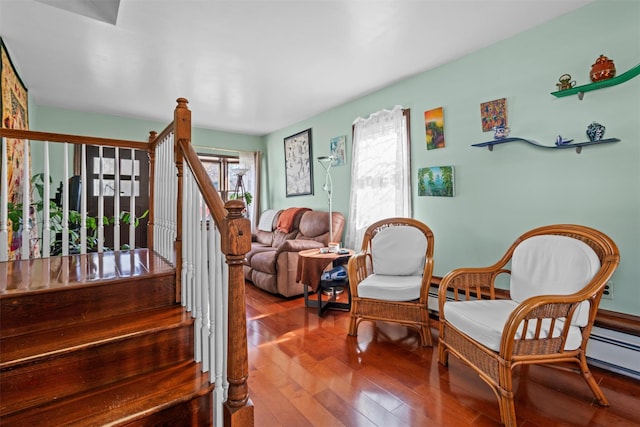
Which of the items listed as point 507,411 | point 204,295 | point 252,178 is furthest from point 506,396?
point 252,178

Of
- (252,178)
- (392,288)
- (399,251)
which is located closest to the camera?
(392,288)

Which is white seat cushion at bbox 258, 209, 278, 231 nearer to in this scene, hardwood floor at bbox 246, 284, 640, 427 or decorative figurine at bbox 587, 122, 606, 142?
hardwood floor at bbox 246, 284, 640, 427

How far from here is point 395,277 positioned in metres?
2.77

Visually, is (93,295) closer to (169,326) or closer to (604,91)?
(169,326)

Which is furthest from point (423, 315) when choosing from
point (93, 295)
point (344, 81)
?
point (344, 81)

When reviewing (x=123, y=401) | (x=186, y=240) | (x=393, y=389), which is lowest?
(x=393, y=389)

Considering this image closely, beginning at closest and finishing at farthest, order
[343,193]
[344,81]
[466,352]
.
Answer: [466,352] < [344,81] < [343,193]

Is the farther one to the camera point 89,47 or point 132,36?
point 89,47

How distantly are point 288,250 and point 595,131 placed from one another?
292 centimetres

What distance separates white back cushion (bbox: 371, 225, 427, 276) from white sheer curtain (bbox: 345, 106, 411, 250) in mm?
496

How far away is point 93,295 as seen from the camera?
152cm

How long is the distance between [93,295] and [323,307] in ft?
6.80

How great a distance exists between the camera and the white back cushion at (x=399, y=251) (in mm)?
2781

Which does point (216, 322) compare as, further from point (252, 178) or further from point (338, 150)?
point (252, 178)
